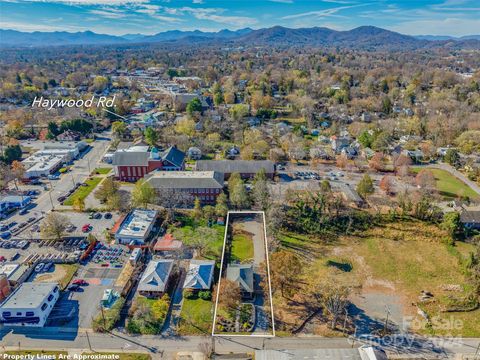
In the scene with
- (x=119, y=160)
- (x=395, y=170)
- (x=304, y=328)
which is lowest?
(x=304, y=328)

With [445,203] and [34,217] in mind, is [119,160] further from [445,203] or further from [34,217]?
[445,203]

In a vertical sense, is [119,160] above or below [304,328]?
above

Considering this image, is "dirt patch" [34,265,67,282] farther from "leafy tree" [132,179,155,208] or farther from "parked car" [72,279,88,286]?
"leafy tree" [132,179,155,208]

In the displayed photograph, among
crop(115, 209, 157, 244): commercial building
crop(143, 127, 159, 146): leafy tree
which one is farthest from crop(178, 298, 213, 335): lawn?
crop(143, 127, 159, 146): leafy tree

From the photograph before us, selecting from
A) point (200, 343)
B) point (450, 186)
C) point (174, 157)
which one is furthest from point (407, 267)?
point (174, 157)

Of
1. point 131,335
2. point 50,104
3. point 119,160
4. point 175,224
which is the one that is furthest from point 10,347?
point 50,104
